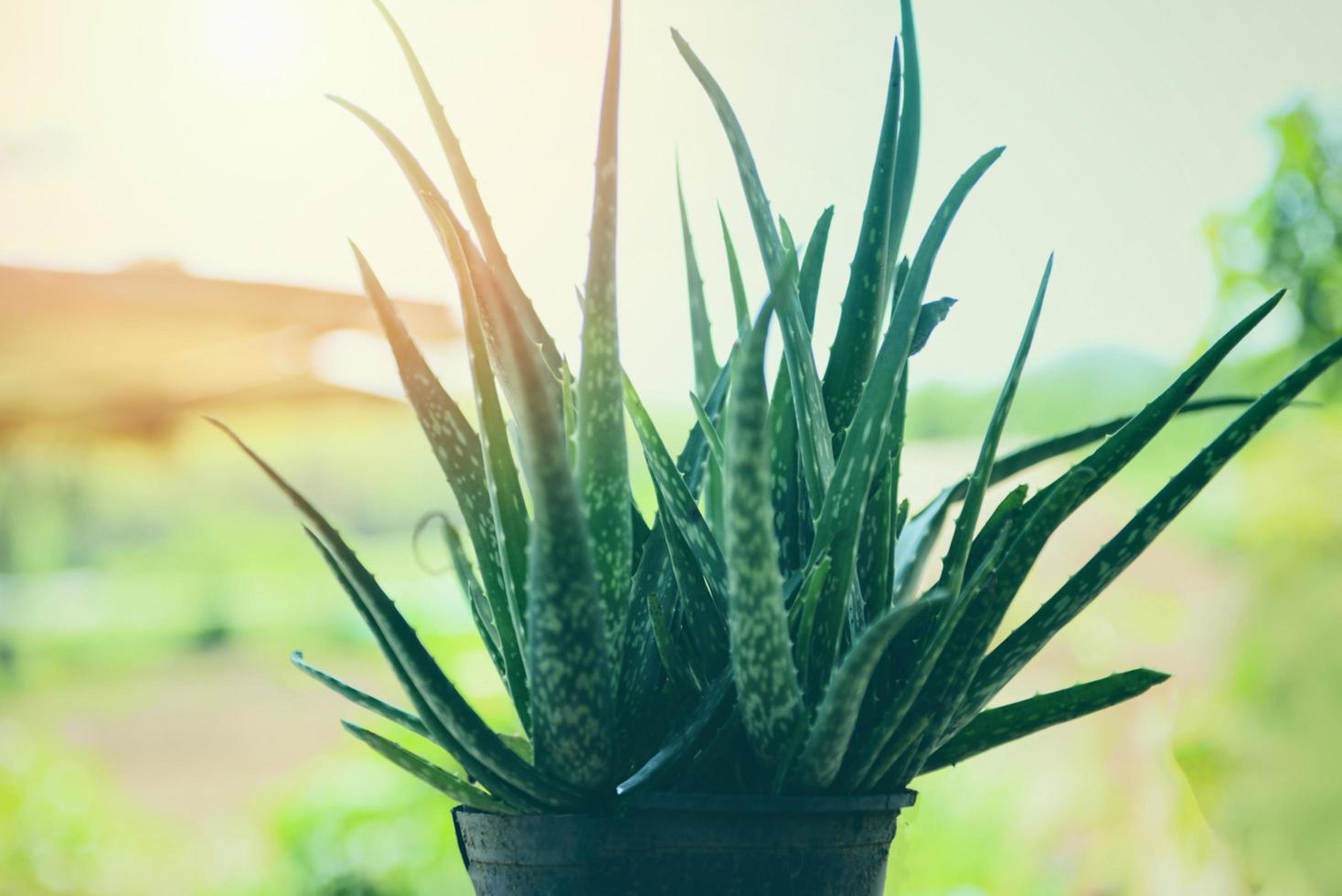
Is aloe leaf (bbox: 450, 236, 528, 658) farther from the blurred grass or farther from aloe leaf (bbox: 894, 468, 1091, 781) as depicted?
the blurred grass

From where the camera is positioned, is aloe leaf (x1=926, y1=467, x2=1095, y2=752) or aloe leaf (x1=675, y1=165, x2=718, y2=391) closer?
aloe leaf (x1=926, y1=467, x2=1095, y2=752)

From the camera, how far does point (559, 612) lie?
271 mm

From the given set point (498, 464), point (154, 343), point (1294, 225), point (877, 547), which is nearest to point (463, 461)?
point (498, 464)

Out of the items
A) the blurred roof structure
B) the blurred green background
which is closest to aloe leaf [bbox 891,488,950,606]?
the blurred green background

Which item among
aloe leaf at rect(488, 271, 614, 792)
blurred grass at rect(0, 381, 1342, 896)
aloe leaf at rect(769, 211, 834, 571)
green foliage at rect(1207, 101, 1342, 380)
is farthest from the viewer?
green foliage at rect(1207, 101, 1342, 380)

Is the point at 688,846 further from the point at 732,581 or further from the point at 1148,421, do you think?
the point at 1148,421

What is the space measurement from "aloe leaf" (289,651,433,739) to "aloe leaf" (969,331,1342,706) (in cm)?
17

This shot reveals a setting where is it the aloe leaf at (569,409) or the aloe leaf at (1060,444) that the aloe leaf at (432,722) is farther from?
the aloe leaf at (1060,444)

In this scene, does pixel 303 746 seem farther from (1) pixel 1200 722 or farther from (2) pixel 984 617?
(2) pixel 984 617

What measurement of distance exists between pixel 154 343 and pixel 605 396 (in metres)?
2.41

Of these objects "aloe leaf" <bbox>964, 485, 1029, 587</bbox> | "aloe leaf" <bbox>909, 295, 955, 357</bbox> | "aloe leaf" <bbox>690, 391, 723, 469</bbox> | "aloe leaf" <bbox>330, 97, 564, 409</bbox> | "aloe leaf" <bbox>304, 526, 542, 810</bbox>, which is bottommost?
"aloe leaf" <bbox>304, 526, 542, 810</bbox>

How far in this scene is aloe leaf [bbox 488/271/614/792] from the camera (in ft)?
0.84

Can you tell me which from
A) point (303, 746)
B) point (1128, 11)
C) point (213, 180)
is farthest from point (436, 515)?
point (303, 746)

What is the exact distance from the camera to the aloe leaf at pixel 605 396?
0.90ft
